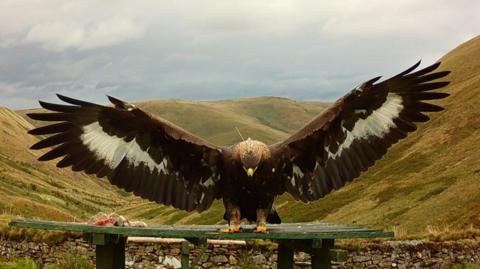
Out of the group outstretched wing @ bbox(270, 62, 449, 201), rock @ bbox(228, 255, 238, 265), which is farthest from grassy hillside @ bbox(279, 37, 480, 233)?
outstretched wing @ bbox(270, 62, 449, 201)

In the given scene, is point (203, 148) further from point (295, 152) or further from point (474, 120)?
point (474, 120)

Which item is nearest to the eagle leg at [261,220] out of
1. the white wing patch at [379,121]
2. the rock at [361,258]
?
the white wing patch at [379,121]

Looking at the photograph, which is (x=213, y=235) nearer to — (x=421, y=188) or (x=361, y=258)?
(x=361, y=258)

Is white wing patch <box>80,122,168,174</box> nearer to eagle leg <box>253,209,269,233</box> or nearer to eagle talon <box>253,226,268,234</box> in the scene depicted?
eagle leg <box>253,209,269,233</box>

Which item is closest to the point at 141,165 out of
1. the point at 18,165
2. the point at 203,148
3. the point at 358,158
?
the point at 203,148

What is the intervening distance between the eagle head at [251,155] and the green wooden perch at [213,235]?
3.10ft

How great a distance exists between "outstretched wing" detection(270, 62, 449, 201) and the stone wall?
39.8 feet

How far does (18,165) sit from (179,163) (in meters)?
115

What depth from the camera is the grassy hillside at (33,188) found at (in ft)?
192

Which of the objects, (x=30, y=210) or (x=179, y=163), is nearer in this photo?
(x=179, y=163)

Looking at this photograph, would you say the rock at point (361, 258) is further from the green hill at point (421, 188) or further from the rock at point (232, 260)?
the green hill at point (421, 188)

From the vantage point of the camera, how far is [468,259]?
23.4 meters

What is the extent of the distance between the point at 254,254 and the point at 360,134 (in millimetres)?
13305

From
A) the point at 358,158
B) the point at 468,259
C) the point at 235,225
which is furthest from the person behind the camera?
the point at 468,259
